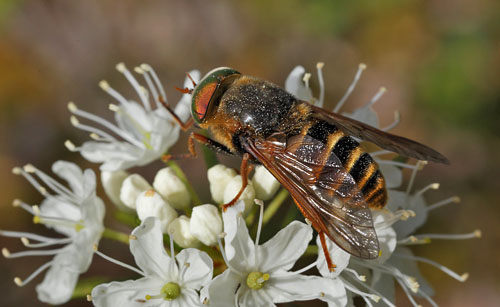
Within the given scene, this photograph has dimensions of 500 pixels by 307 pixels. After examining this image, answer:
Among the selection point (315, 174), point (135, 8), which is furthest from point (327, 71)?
point (315, 174)

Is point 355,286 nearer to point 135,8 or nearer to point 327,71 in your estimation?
point 327,71

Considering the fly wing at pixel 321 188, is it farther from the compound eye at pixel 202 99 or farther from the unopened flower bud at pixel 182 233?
the unopened flower bud at pixel 182 233

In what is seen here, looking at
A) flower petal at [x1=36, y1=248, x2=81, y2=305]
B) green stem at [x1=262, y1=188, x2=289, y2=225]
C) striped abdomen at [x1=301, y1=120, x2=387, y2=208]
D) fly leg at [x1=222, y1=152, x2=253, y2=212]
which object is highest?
striped abdomen at [x1=301, y1=120, x2=387, y2=208]

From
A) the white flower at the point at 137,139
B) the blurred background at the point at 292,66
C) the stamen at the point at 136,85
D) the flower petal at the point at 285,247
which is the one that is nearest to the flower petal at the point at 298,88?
the white flower at the point at 137,139

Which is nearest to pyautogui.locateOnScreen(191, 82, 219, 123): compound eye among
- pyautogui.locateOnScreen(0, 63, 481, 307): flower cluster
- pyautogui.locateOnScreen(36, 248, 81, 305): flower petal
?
pyautogui.locateOnScreen(0, 63, 481, 307): flower cluster

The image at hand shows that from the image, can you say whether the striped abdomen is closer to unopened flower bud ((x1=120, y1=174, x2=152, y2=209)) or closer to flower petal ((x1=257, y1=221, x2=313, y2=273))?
flower petal ((x1=257, y1=221, x2=313, y2=273))

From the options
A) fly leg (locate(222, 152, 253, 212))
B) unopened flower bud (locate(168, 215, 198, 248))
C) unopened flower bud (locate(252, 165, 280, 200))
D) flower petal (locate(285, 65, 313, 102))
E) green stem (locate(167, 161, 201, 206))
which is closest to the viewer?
fly leg (locate(222, 152, 253, 212))
